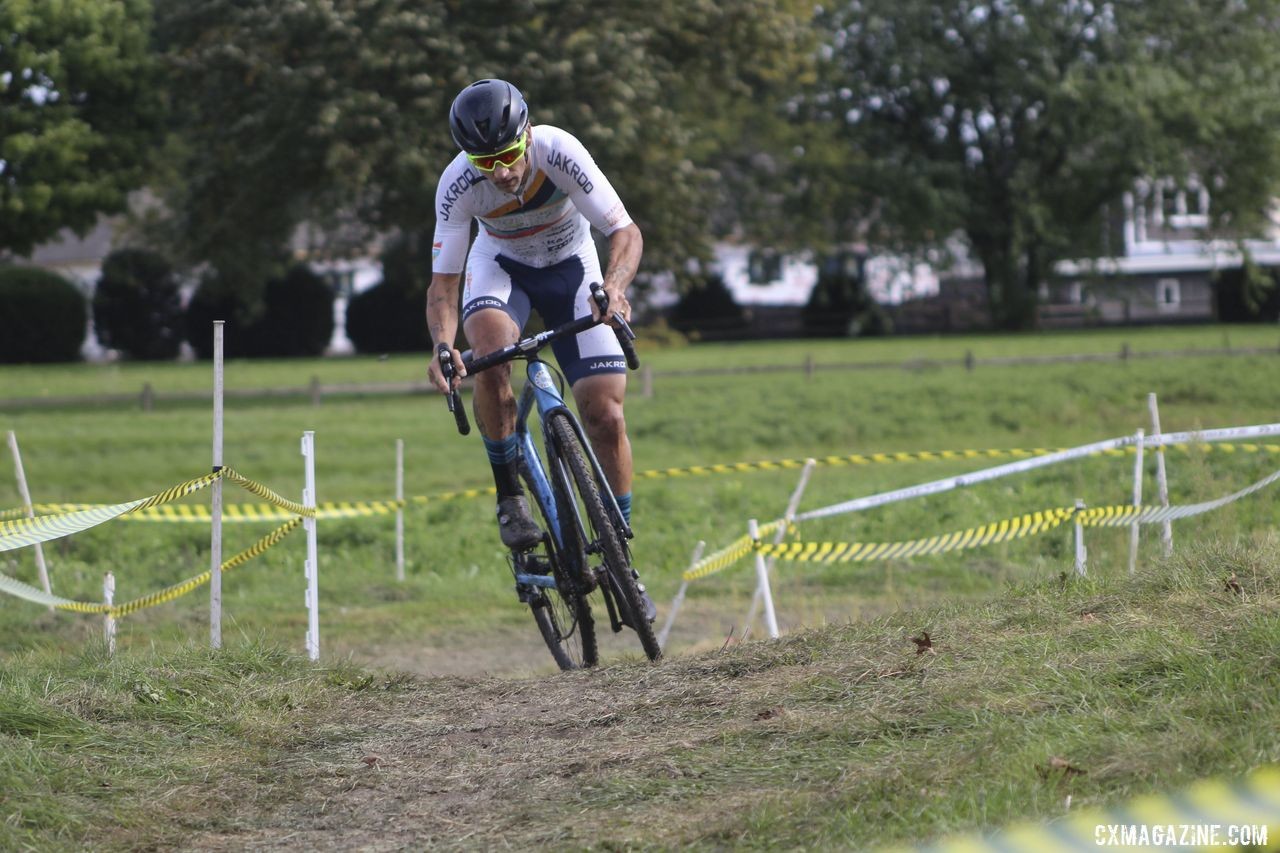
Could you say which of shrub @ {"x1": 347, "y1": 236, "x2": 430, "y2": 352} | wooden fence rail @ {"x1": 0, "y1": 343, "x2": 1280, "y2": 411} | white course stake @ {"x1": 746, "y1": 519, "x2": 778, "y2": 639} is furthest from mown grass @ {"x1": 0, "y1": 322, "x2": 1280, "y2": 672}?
shrub @ {"x1": 347, "y1": 236, "x2": 430, "y2": 352}

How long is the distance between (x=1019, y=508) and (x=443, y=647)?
5.98 meters

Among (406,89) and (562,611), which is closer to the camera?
(562,611)

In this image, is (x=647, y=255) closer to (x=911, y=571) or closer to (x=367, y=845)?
(x=911, y=571)

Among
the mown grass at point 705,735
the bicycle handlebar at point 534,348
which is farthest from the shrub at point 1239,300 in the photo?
the mown grass at point 705,735

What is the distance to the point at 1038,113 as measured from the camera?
44500 millimetres

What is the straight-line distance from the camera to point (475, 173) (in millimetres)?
6836

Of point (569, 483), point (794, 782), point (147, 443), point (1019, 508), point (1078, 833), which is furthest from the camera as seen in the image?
point (147, 443)

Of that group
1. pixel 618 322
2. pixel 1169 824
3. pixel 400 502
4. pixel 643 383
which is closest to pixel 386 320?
pixel 643 383

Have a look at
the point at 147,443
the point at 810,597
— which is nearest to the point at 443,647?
the point at 810,597

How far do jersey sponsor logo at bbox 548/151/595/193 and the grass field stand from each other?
2.10 m

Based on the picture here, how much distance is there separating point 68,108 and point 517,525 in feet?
91.0

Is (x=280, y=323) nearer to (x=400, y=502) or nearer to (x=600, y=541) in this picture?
(x=400, y=502)

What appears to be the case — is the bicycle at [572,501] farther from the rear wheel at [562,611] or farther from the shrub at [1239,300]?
the shrub at [1239,300]

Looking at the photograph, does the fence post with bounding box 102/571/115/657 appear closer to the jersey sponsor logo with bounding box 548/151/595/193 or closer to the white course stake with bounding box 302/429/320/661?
the white course stake with bounding box 302/429/320/661
